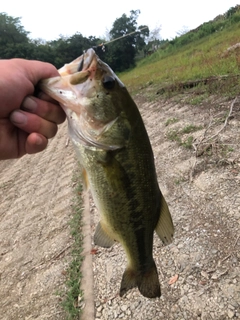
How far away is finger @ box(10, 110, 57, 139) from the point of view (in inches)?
80.4

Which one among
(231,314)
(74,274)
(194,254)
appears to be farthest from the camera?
(74,274)

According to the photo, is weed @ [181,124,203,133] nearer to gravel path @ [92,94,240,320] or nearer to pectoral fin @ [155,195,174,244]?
gravel path @ [92,94,240,320]

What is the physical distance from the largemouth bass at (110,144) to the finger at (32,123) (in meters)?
0.21

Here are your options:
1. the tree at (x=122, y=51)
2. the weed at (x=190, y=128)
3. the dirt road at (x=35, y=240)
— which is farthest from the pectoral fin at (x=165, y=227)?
the tree at (x=122, y=51)

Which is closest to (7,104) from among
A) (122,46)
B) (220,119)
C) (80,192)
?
(80,192)

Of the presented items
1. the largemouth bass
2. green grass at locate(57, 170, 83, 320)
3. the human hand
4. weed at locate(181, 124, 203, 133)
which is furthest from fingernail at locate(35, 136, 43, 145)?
weed at locate(181, 124, 203, 133)

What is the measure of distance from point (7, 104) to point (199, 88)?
25.8ft

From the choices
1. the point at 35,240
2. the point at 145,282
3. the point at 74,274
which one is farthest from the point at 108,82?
the point at 35,240

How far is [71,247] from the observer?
4.63 metres

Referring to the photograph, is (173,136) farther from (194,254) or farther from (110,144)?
(110,144)

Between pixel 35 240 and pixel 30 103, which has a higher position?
pixel 30 103

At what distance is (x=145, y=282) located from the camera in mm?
2234

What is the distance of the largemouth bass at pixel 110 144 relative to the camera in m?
1.82

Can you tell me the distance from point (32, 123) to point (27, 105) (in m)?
0.12
